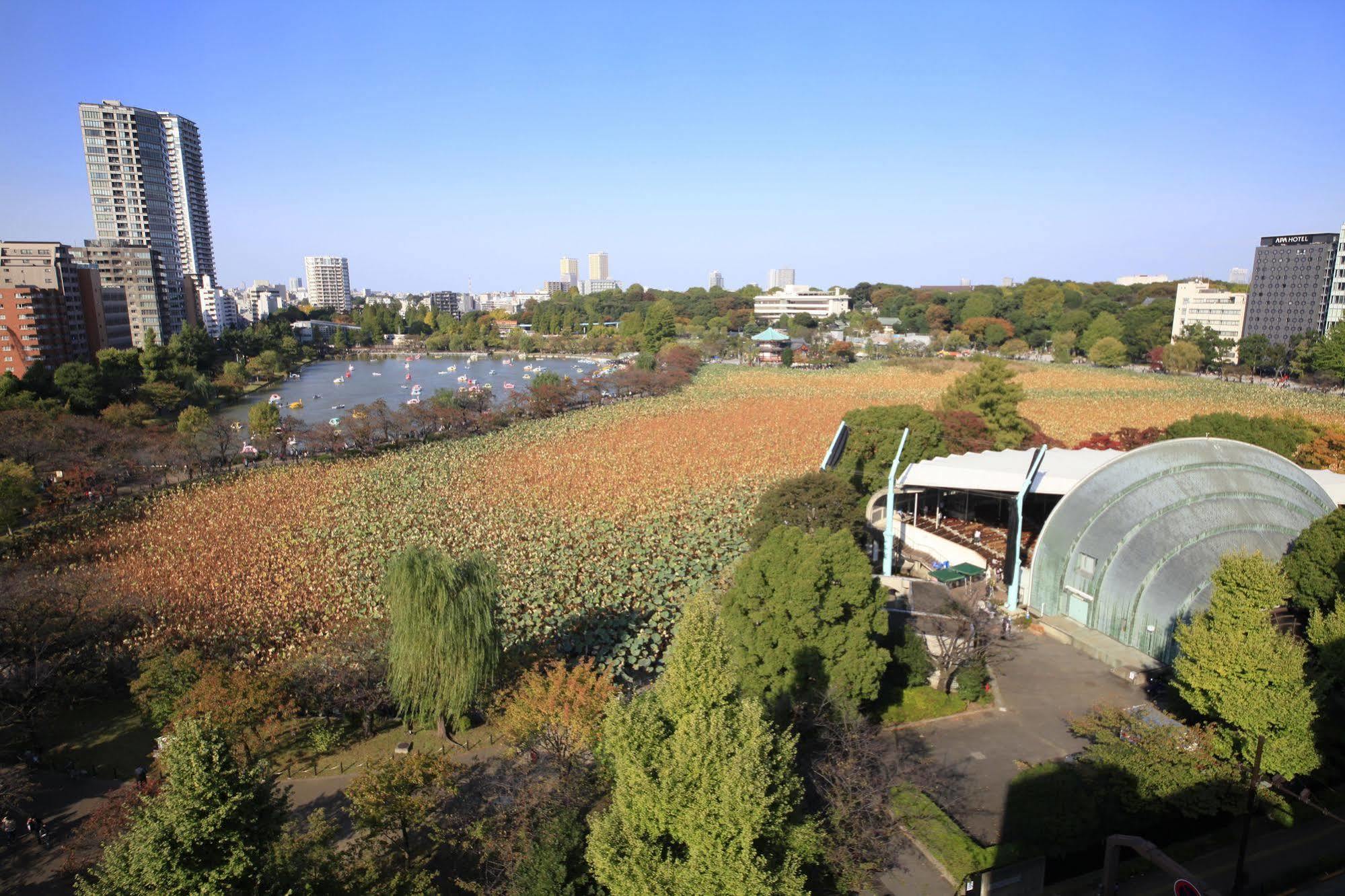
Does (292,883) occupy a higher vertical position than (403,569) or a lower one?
lower

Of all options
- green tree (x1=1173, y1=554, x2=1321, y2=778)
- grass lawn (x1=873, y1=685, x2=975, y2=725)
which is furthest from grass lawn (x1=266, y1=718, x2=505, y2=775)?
green tree (x1=1173, y1=554, x2=1321, y2=778)

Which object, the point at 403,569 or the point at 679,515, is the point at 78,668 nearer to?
the point at 403,569

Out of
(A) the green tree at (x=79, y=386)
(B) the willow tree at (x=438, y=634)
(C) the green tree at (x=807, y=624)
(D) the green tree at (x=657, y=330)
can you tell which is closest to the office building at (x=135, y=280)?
(A) the green tree at (x=79, y=386)

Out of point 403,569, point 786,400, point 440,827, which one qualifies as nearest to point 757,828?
point 440,827

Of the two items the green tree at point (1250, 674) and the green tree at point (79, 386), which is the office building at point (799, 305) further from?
the green tree at point (1250, 674)

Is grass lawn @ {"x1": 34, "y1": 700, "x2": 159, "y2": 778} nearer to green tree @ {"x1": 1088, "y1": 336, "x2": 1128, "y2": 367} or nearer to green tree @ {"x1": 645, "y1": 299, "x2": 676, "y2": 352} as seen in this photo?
green tree @ {"x1": 645, "y1": 299, "x2": 676, "y2": 352}

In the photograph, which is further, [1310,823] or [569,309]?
[569,309]
